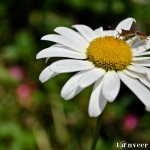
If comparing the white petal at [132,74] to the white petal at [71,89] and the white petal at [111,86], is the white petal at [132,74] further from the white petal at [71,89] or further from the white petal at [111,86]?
the white petal at [71,89]

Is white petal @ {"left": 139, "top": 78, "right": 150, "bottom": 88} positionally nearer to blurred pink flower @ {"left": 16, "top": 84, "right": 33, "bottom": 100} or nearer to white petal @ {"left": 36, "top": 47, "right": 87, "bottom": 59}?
white petal @ {"left": 36, "top": 47, "right": 87, "bottom": 59}

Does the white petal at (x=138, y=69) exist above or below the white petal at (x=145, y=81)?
above

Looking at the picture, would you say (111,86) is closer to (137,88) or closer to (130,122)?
(137,88)

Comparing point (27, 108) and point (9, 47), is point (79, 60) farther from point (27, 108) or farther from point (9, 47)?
point (9, 47)

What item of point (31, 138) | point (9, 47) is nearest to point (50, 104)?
point (31, 138)

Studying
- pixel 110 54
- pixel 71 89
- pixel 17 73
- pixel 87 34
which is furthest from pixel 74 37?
pixel 17 73


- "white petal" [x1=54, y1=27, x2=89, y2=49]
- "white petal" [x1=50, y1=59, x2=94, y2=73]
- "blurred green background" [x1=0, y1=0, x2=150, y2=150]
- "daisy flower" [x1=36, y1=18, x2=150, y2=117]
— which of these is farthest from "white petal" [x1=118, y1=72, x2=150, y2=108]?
"blurred green background" [x1=0, y1=0, x2=150, y2=150]

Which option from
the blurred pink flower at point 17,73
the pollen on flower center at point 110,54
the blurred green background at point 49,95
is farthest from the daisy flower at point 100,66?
the blurred pink flower at point 17,73
